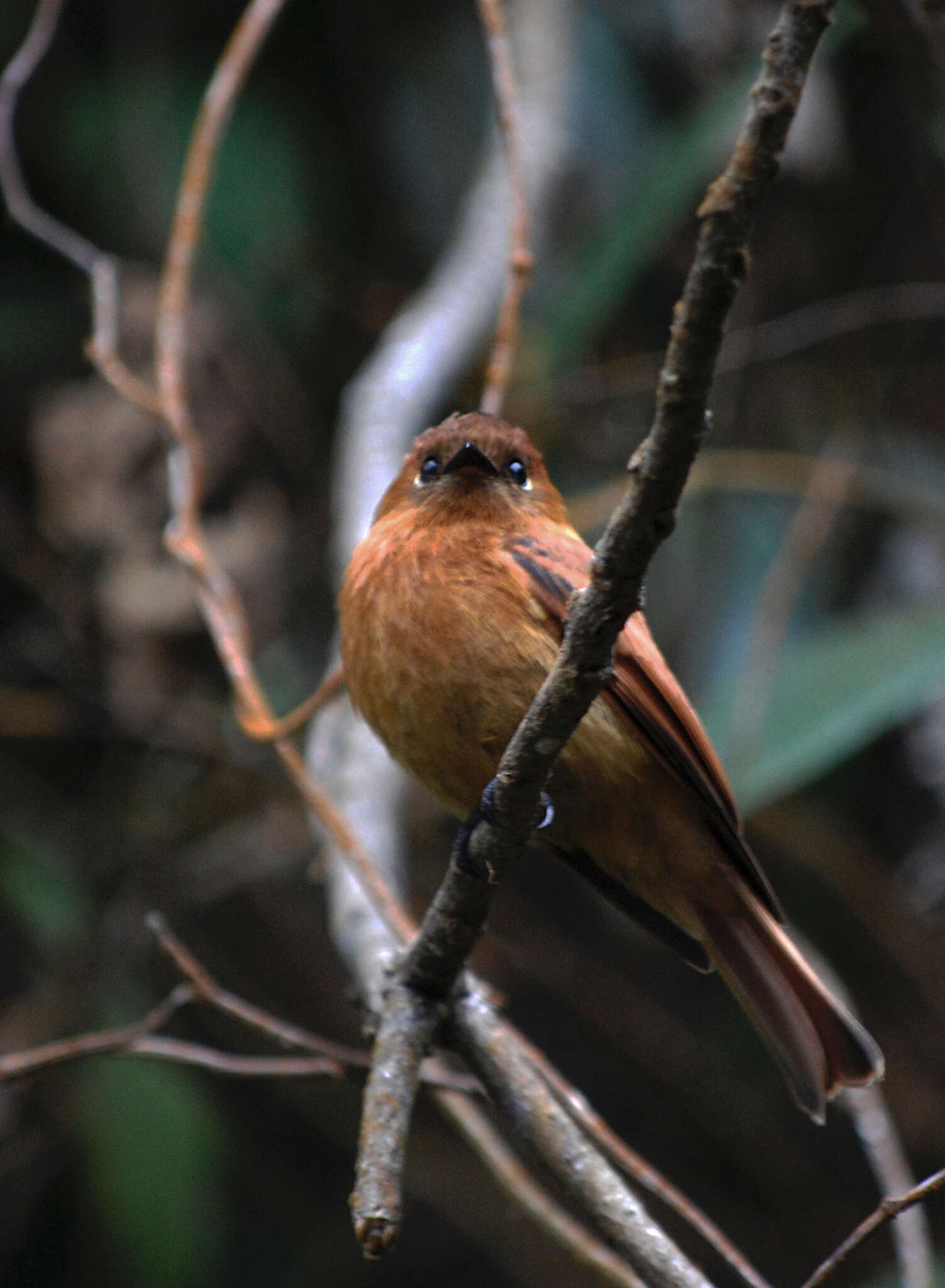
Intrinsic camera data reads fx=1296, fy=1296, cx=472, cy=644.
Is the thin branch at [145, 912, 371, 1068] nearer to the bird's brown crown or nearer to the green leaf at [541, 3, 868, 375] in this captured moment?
the bird's brown crown

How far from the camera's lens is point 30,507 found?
4316 mm

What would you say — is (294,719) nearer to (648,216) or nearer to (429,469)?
(429,469)

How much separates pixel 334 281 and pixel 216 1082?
286 cm

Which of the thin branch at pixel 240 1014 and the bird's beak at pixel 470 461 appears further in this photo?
the bird's beak at pixel 470 461

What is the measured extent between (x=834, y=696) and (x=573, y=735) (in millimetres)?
1410

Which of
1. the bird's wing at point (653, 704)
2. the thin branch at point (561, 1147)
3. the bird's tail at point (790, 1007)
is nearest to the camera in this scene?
the thin branch at point (561, 1147)

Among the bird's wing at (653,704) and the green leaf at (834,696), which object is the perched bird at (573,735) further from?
the green leaf at (834,696)

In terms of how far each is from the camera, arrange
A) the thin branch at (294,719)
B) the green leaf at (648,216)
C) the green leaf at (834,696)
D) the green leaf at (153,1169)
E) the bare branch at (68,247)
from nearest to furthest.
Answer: the thin branch at (294,719) < the bare branch at (68,247) < the green leaf at (834,696) < the green leaf at (153,1169) < the green leaf at (648,216)

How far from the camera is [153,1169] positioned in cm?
362

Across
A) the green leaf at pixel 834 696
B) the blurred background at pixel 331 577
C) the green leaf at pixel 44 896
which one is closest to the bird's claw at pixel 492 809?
the green leaf at pixel 834 696

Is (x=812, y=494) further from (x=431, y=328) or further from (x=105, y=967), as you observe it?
(x=105, y=967)

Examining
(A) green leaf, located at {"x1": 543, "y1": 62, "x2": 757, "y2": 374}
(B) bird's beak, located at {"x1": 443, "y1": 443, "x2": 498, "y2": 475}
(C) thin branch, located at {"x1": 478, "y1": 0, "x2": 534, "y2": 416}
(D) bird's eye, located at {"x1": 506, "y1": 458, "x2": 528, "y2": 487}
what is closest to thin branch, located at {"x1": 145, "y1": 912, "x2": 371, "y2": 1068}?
(B) bird's beak, located at {"x1": 443, "y1": 443, "x2": 498, "y2": 475}

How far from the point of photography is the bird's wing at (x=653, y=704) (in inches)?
89.3

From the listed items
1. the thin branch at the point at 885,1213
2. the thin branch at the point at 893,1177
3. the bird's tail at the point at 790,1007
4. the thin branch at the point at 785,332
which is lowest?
the thin branch at the point at 885,1213
